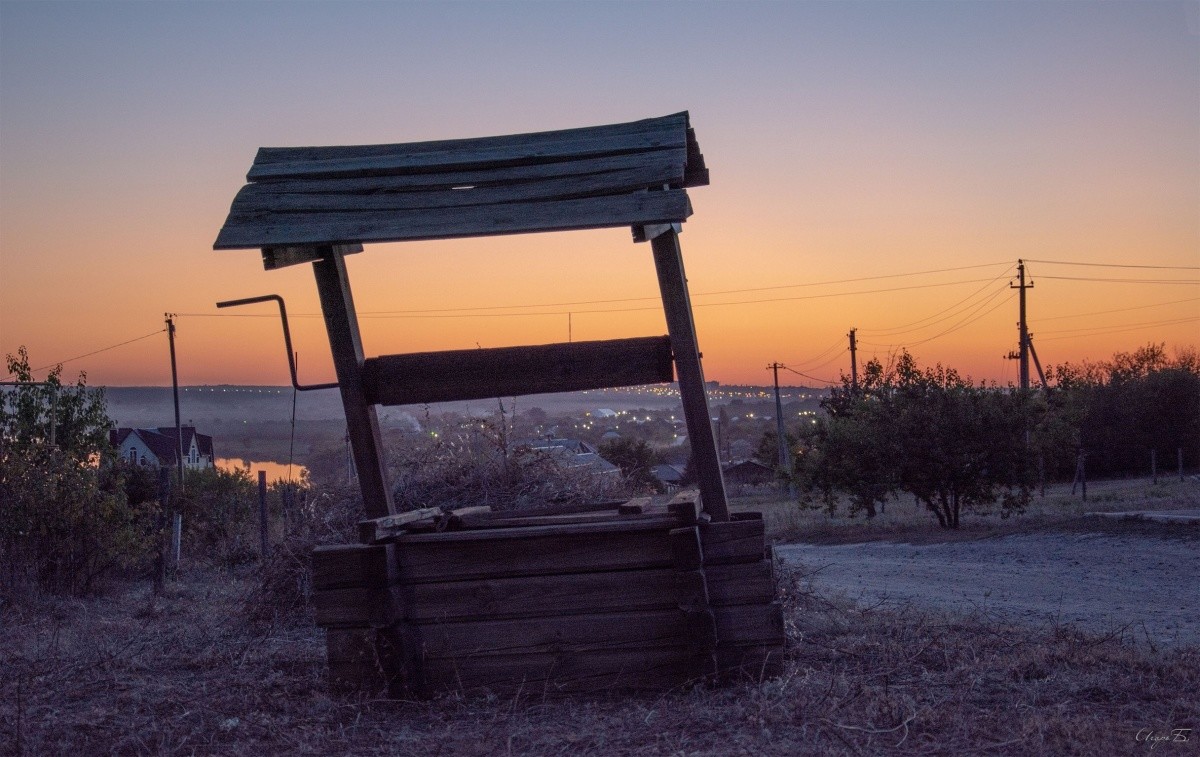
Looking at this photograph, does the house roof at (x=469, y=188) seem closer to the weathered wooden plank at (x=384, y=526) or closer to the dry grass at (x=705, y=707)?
the weathered wooden plank at (x=384, y=526)

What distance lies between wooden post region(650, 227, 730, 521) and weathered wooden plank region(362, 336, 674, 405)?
8cm

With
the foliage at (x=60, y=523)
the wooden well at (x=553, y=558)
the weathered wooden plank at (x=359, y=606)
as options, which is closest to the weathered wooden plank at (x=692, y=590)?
→ the wooden well at (x=553, y=558)

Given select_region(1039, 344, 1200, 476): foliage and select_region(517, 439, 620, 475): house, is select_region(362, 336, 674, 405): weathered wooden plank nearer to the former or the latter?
select_region(517, 439, 620, 475): house

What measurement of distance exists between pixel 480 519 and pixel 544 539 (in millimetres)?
951

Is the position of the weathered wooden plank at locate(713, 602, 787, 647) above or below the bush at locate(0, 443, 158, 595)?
below

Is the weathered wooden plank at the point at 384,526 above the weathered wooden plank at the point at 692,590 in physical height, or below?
above

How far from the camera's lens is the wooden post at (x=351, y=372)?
5.02m

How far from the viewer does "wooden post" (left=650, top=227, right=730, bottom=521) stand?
4.83 meters

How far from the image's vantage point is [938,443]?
74.7 ft

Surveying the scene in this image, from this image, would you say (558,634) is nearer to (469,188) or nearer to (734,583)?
(734,583)

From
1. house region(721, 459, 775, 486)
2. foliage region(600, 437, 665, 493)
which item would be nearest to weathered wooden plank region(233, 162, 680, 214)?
foliage region(600, 437, 665, 493)

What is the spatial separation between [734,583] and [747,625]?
21 centimetres

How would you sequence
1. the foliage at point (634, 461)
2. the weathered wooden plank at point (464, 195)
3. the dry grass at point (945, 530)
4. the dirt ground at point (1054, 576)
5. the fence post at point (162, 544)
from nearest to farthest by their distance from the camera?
the weathered wooden plank at point (464, 195)
the dirt ground at point (1054, 576)
the foliage at point (634, 461)
the fence post at point (162, 544)
the dry grass at point (945, 530)

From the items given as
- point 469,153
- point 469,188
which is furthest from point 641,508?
point 469,153
